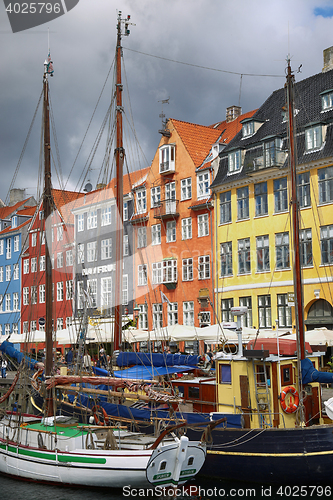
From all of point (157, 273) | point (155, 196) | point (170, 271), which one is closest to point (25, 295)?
point (157, 273)

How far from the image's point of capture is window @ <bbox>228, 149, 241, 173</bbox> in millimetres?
39750

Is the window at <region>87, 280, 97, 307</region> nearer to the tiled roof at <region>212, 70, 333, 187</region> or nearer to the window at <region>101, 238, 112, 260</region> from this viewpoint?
the window at <region>101, 238, 112, 260</region>

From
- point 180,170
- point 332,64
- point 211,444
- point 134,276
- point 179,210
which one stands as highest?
point 332,64

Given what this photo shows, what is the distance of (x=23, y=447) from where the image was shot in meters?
17.5

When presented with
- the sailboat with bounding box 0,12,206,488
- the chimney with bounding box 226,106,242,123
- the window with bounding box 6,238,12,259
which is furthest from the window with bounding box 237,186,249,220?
the window with bounding box 6,238,12,259

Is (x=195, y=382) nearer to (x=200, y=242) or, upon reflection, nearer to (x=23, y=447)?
(x=23, y=447)

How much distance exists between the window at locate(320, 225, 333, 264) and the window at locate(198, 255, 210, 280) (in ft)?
31.1

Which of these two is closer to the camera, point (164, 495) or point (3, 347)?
point (164, 495)

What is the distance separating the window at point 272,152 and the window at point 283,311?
784 centimetres

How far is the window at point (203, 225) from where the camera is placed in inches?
1644

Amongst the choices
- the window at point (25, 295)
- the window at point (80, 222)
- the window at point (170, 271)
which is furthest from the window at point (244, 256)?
the window at point (25, 295)

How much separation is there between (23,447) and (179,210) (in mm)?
28245

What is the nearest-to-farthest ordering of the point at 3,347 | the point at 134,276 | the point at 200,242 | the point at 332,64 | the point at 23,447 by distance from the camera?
the point at 23,447, the point at 3,347, the point at 332,64, the point at 200,242, the point at 134,276

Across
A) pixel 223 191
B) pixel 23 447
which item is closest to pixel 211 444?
pixel 23 447
